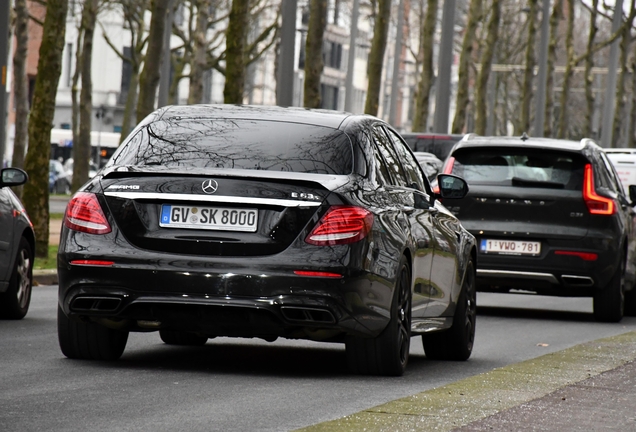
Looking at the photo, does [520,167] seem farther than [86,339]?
Yes

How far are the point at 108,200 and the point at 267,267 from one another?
968 millimetres

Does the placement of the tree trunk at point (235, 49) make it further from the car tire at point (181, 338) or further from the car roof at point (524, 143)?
the car tire at point (181, 338)

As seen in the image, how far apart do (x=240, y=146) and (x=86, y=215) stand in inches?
37.5

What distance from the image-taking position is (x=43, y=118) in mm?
21641

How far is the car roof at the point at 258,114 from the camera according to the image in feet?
30.6

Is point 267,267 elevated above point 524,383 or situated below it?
above

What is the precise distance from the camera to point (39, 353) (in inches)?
395

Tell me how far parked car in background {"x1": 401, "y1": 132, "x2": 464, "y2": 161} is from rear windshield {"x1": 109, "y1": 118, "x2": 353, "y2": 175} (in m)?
24.0

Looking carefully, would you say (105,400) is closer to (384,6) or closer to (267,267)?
(267,267)

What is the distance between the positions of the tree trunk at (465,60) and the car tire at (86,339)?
44214 millimetres

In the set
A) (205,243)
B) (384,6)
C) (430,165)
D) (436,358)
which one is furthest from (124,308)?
(384,6)

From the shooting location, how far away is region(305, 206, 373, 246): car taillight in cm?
848

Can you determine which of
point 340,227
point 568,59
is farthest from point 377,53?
point 340,227

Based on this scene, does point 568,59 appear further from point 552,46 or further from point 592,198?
point 592,198
